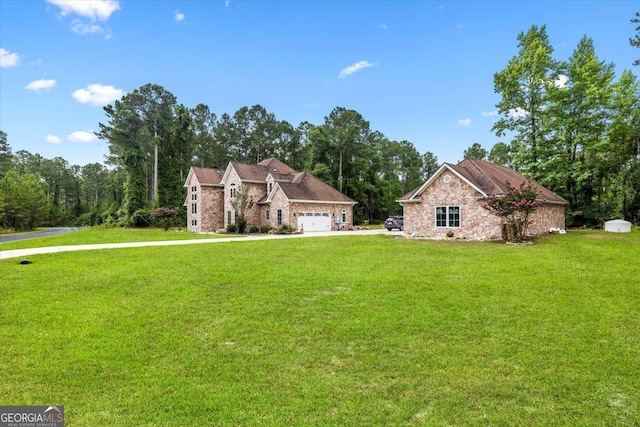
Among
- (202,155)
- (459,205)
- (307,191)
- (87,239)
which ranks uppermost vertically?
(202,155)

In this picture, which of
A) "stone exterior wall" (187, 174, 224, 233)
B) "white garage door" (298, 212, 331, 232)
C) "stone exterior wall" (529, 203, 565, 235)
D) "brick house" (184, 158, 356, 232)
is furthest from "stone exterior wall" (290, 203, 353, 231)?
"stone exterior wall" (529, 203, 565, 235)

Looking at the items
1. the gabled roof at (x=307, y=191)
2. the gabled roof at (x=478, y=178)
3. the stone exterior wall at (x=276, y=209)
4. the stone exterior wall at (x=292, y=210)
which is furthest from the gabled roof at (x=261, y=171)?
the gabled roof at (x=478, y=178)

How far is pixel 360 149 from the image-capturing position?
2013 inches

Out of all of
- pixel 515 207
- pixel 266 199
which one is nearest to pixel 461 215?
pixel 515 207

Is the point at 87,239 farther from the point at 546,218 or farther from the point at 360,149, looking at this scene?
the point at 360,149

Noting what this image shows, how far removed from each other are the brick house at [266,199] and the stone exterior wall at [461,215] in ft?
35.9

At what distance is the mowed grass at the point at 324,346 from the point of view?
13.3 feet

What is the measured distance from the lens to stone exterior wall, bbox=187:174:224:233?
3694cm

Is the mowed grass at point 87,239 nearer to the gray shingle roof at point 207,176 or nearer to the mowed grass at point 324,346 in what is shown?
the gray shingle roof at point 207,176

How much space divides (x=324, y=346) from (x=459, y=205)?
1855 cm

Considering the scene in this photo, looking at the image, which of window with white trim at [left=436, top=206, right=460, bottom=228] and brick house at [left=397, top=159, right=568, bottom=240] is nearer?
brick house at [left=397, top=159, right=568, bottom=240]

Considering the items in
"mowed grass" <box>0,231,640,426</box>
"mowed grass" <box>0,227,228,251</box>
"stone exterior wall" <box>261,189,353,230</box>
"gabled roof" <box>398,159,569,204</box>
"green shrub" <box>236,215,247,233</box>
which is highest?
"gabled roof" <box>398,159,569,204</box>

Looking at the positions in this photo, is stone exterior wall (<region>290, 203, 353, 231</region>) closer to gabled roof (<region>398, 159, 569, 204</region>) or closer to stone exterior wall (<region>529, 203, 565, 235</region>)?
gabled roof (<region>398, 159, 569, 204</region>)

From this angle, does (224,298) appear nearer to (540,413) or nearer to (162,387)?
(162,387)
